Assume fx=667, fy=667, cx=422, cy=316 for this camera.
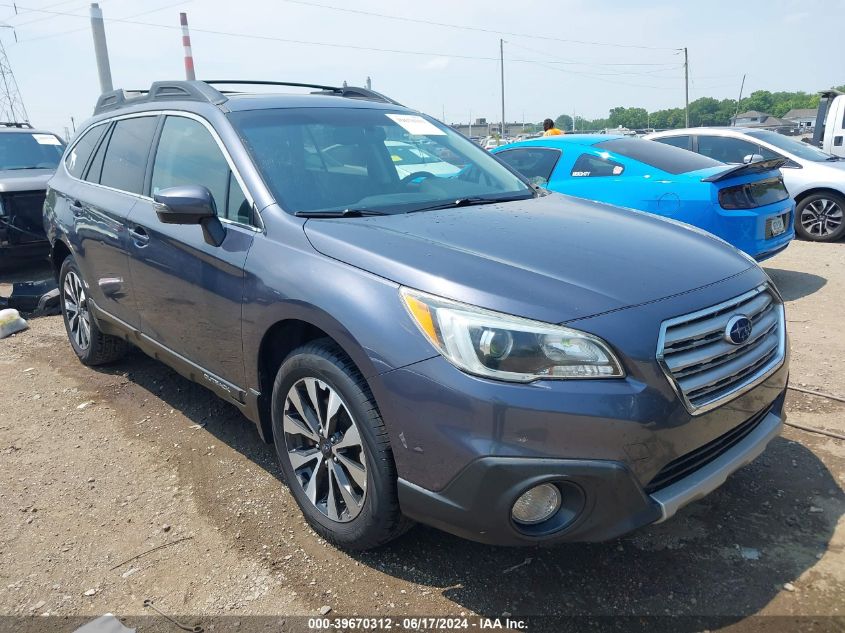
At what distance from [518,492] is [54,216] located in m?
4.20

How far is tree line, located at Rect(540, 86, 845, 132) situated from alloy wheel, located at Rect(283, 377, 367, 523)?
91.3 meters

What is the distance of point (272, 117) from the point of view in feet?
10.6

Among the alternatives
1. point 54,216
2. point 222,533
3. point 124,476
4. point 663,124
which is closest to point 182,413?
point 124,476

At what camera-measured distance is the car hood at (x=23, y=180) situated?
738 cm

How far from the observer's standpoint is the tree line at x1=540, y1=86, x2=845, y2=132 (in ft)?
298

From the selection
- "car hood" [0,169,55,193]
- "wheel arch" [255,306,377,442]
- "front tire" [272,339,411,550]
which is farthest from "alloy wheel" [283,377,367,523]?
"car hood" [0,169,55,193]

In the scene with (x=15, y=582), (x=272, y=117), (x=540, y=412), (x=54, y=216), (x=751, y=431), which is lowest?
(x=15, y=582)

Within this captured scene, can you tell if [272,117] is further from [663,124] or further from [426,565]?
[663,124]

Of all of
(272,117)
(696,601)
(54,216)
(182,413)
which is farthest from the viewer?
(54,216)

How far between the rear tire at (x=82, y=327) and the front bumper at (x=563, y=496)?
328cm

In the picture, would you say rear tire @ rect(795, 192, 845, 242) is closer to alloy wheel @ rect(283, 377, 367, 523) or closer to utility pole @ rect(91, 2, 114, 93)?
alloy wheel @ rect(283, 377, 367, 523)

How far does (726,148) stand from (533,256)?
7487 millimetres

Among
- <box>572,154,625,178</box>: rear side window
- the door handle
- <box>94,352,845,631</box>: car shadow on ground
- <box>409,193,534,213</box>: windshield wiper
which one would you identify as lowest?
<box>94,352,845,631</box>: car shadow on ground

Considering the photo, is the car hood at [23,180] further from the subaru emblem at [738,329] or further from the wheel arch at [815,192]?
the wheel arch at [815,192]
